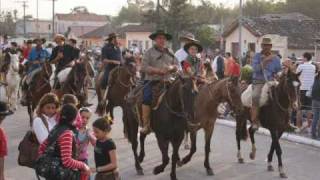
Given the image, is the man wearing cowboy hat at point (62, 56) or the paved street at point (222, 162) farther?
the man wearing cowboy hat at point (62, 56)

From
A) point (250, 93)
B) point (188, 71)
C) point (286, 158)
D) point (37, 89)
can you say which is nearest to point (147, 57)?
point (188, 71)

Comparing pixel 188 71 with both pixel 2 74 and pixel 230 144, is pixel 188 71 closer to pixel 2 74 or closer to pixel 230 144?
pixel 230 144

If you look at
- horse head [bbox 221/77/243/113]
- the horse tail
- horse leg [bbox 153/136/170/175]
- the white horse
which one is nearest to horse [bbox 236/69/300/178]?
the horse tail

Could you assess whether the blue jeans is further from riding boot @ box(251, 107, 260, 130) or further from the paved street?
riding boot @ box(251, 107, 260, 130)

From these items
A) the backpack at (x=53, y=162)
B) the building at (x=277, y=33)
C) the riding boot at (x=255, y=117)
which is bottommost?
the riding boot at (x=255, y=117)

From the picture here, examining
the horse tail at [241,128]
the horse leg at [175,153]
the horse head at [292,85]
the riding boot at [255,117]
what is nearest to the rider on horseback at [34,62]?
the horse tail at [241,128]

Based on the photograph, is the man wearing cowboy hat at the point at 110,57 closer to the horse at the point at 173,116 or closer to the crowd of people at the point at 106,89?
the crowd of people at the point at 106,89

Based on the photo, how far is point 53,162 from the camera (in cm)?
631

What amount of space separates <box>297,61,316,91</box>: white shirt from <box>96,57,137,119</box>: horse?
4.87 metres

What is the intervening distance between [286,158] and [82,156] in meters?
6.90

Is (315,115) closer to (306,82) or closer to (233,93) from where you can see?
(306,82)

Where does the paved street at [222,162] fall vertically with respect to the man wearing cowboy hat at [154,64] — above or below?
below

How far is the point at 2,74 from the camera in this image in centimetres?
2105

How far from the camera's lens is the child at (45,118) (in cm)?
728
